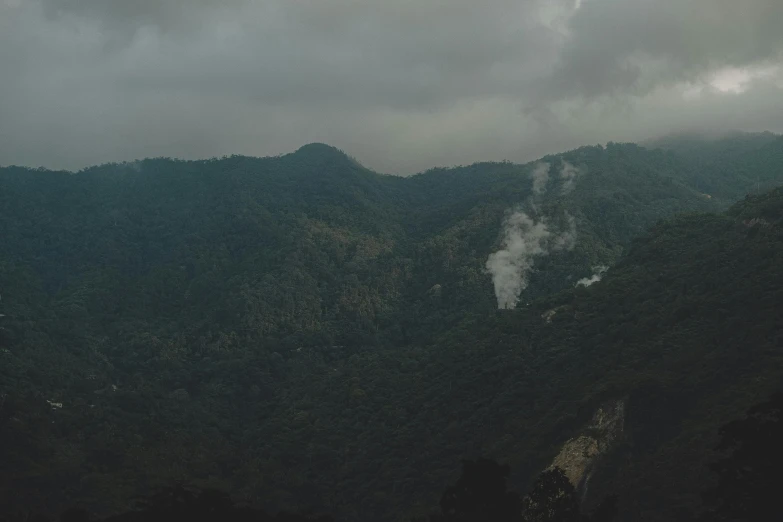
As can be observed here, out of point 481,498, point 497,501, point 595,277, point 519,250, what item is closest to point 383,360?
point 519,250

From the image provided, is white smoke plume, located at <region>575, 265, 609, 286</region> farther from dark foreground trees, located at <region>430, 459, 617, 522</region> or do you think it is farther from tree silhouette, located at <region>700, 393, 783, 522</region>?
tree silhouette, located at <region>700, 393, 783, 522</region>

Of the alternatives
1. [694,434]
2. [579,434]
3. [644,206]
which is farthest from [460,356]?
[644,206]

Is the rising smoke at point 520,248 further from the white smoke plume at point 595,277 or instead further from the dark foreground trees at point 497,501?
the dark foreground trees at point 497,501

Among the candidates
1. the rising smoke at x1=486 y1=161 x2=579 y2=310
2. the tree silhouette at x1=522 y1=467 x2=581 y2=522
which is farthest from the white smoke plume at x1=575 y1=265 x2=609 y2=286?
the tree silhouette at x1=522 y1=467 x2=581 y2=522

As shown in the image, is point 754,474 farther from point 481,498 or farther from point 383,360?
point 383,360

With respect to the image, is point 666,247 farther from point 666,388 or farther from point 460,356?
point 666,388
